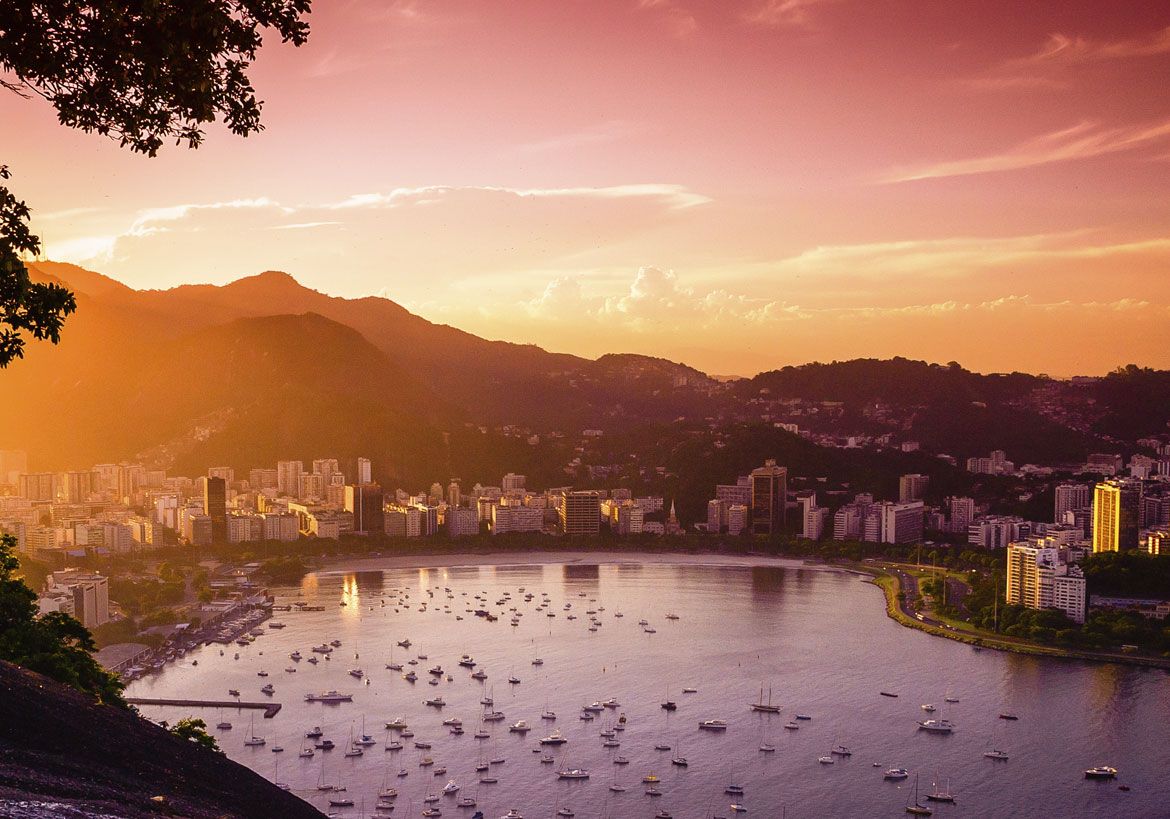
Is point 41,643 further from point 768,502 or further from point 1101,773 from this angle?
point 768,502

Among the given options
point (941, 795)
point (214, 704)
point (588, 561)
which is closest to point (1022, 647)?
point (941, 795)

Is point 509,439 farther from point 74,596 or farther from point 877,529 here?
point 74,596

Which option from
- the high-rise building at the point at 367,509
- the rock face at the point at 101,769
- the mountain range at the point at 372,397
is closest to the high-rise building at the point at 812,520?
the mountain range at the point at 372,397

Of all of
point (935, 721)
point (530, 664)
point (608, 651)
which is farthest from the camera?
point (608, 651)

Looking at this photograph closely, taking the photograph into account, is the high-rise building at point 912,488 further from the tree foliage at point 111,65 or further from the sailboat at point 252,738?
the tree foliage at point 111,65

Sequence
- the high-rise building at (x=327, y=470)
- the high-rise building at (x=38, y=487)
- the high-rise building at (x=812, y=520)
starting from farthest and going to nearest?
the high-rise building at (x=327, y=470)
the high-rise building at (x=38, y=487)
the high-rise building at (x=812, y=520)

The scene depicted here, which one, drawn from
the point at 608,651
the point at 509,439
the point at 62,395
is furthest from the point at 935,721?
the point at 62,395

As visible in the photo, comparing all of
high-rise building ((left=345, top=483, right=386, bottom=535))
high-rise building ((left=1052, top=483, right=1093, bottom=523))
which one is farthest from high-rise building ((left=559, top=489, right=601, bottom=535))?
high-rise building ((left=1052, top=483, right=1093, bottom=523))
